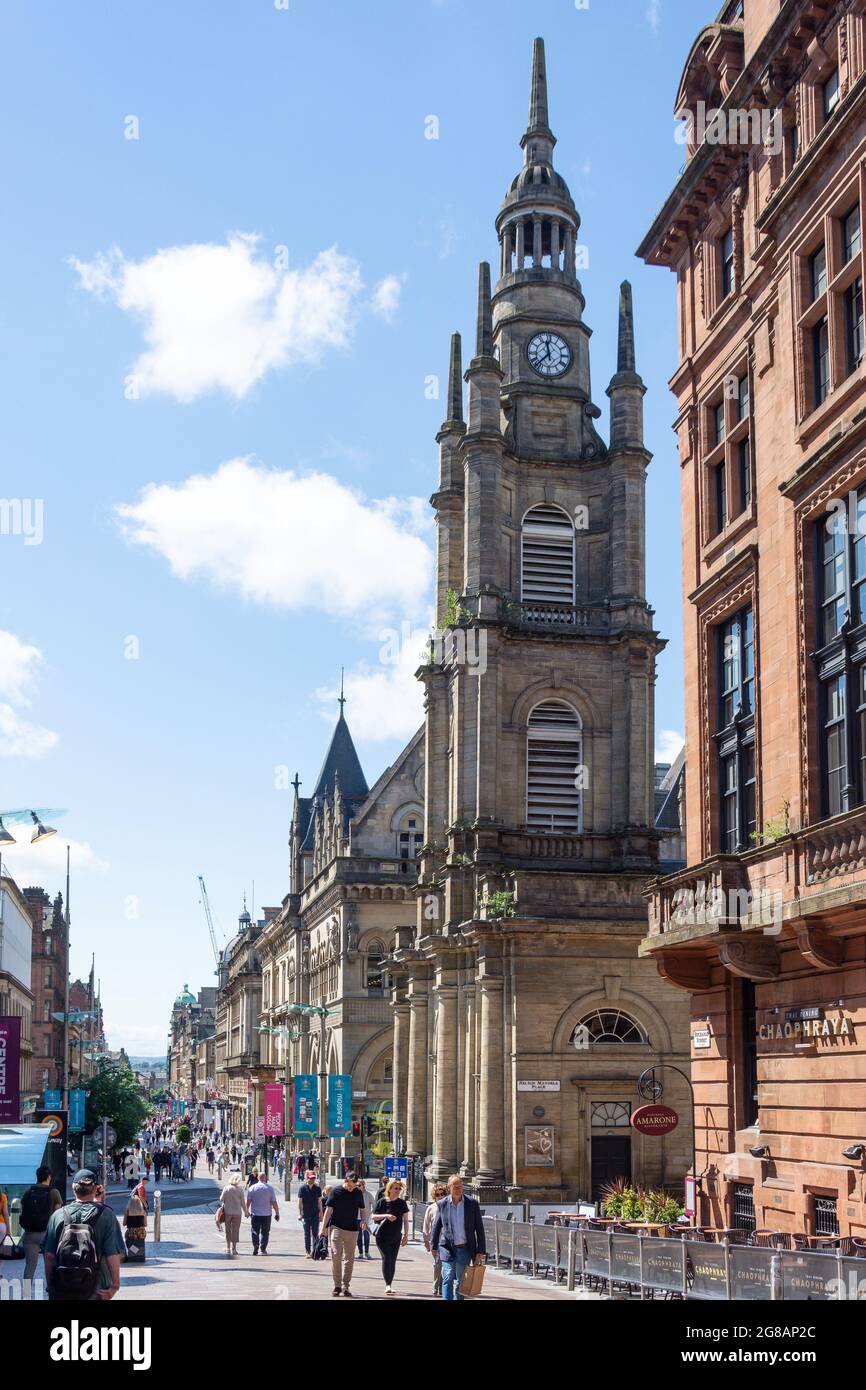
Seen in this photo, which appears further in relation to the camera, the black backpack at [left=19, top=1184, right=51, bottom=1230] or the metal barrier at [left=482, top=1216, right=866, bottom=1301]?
the black backpack at [left=19, top=1184, right=51, bottom=1230]

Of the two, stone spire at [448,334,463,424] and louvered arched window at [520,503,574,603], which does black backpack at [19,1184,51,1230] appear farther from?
stone spire at [448,334,463,424]

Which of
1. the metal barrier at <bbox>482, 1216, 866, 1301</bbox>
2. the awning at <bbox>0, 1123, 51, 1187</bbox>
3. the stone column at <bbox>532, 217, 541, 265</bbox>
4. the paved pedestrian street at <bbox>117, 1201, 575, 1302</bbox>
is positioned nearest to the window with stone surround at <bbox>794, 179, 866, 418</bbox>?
the metal barrier at <bbox>482, 1216, 866, 1301</bbox>

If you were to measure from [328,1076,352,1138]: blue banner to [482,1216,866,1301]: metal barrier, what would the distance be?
704 inches

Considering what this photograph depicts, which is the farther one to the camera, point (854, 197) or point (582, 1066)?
point (582, 1066)

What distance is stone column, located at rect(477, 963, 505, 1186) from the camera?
41.6m

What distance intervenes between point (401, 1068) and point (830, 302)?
124 ft

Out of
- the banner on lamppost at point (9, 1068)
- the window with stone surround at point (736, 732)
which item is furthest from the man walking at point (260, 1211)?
the window with stone surround at point (736, 732)

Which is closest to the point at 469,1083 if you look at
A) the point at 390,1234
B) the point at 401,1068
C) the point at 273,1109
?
the point at 401,1068

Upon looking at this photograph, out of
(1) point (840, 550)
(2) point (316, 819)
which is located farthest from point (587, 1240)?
(2) point (316, 819)

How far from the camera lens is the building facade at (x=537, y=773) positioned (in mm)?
41969

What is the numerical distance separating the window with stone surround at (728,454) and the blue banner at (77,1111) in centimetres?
3756

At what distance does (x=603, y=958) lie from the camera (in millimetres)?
42594

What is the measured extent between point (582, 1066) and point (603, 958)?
9.45 ft
